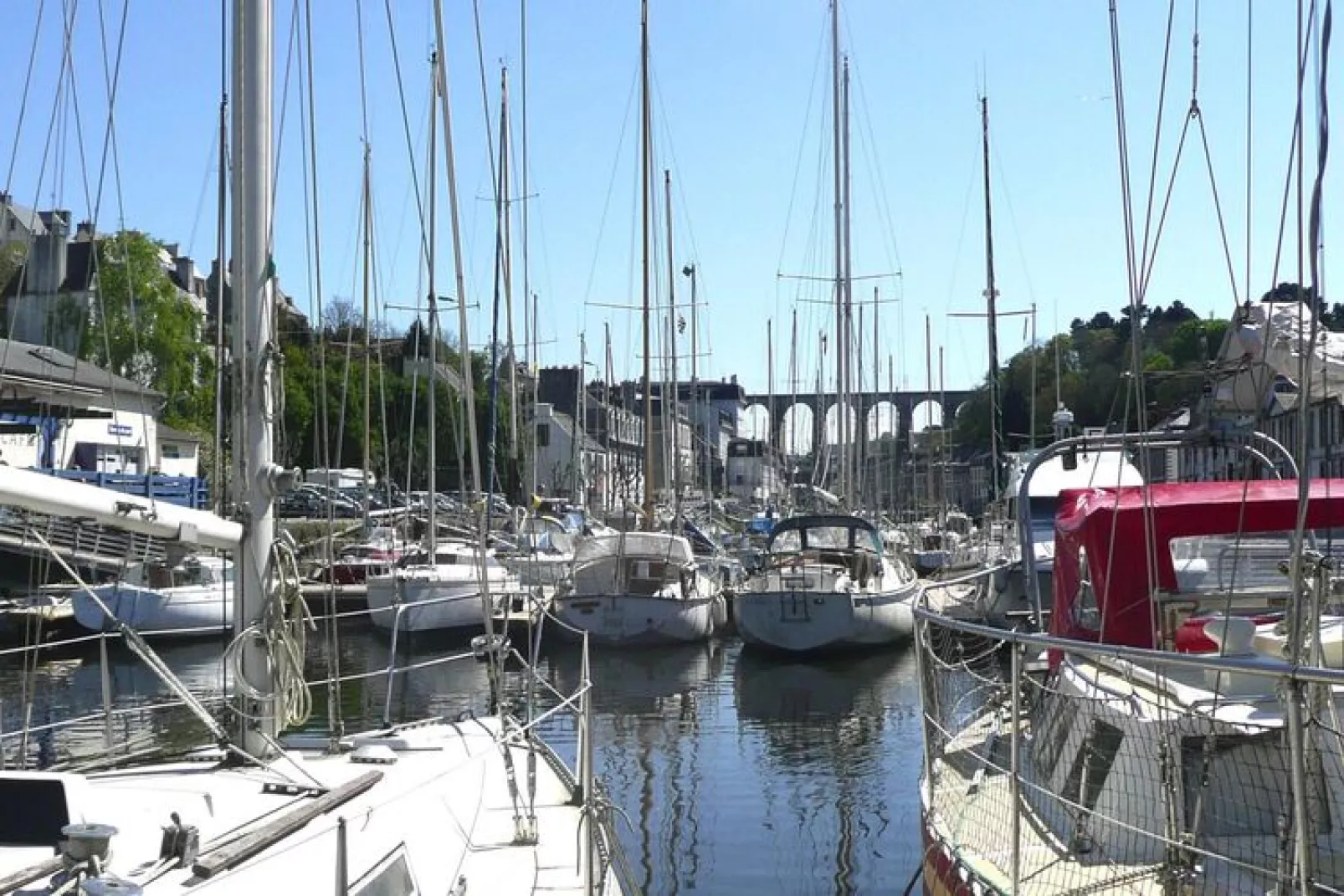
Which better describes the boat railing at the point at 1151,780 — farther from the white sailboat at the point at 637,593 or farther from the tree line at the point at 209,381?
the tree line at the point at 209,381

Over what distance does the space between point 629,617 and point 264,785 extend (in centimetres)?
2288

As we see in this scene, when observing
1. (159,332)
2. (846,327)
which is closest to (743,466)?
(159,332)

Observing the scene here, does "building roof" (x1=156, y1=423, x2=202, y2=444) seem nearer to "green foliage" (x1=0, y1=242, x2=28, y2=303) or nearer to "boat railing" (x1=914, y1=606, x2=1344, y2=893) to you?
"green foliage" (x1=0, y1=242, x2=28, y2=303)

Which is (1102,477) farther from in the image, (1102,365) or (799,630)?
(1102,365)

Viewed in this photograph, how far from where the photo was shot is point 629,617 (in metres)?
30.7

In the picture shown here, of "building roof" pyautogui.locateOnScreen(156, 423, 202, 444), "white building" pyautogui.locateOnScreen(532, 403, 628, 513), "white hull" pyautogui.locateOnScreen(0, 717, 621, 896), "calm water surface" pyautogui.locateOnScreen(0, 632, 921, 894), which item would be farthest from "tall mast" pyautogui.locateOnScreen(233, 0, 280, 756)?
"white building" pyautogui.locateOnScreen(532, 403, 628, 513)

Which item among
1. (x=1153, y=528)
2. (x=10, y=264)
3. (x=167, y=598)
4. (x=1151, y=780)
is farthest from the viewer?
(x=10, y=264)

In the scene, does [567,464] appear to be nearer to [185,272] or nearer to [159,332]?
[185,272]

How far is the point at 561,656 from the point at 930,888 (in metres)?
22.2

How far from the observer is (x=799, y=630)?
29516 mm

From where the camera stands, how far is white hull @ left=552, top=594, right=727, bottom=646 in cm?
3062

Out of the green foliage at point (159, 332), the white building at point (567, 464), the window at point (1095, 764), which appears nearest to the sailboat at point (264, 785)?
the window at point (1095, 764)

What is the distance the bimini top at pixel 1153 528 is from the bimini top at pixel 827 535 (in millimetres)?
22120

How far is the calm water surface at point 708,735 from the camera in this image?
14.6 metres
